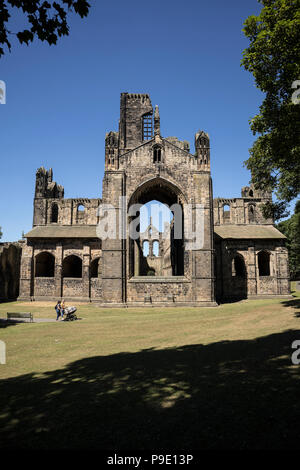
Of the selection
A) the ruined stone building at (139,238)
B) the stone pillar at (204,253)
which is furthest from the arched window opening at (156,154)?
the stone pillar at (204,253)

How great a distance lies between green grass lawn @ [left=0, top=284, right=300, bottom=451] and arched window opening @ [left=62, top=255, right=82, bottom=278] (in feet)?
66.4

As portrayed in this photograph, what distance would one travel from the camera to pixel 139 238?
2512cm

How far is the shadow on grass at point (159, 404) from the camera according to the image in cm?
406

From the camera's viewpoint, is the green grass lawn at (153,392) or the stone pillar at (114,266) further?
the stone pillar at (114,266)

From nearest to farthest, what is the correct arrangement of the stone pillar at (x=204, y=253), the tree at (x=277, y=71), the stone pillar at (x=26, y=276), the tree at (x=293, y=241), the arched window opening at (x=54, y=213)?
the tree at (x=277, y=71) → the stone pillar at (x=204, y=253) → the stone pillar at (x=26, y=276) → the arched window opening at (x=54, y=213) → the tree at (x=293, y=241)

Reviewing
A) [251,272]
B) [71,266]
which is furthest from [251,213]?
[71,266]

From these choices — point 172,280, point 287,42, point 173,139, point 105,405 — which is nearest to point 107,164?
point 172,280

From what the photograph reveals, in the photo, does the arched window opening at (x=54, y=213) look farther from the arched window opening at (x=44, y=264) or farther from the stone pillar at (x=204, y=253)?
the stone pillar at (x=204, y=253)

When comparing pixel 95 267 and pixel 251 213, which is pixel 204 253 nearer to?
pixel 251 213

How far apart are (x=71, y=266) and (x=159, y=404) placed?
30951 mm

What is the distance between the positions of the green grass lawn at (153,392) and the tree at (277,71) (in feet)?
24.8

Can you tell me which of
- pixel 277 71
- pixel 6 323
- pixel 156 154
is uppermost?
pixel 156 154

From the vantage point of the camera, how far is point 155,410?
16.4 feet
